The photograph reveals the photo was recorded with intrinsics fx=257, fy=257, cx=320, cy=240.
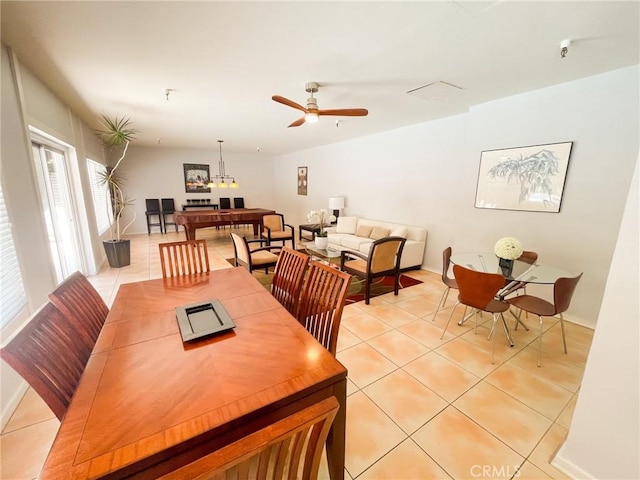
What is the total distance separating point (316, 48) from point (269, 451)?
8.28ft

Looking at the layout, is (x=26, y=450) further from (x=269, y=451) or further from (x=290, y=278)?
A: (x=269, y=451)

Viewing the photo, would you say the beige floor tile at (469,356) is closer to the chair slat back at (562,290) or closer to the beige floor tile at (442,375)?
the beige floor tile at (442,375)

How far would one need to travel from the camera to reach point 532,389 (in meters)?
1.87

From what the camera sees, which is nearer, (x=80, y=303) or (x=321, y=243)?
(x=80, y=303)

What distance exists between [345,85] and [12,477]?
146 inches

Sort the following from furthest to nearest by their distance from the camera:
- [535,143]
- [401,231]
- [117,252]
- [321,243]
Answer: [401,231], [117,252], [321,243], [535,143]

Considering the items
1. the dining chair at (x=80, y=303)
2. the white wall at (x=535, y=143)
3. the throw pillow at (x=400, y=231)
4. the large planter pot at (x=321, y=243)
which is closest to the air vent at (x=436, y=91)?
the white wall at (x=535, y=143)

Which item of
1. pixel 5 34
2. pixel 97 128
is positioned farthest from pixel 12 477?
pixel 97 128

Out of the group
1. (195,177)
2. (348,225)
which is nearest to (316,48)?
(348,225)

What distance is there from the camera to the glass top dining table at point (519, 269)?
2225mm

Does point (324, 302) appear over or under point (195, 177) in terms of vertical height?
under

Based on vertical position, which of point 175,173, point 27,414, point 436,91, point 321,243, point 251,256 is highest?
point 436,91

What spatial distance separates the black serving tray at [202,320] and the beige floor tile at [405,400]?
1.17 m

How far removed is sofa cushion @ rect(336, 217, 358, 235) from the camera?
537cm
